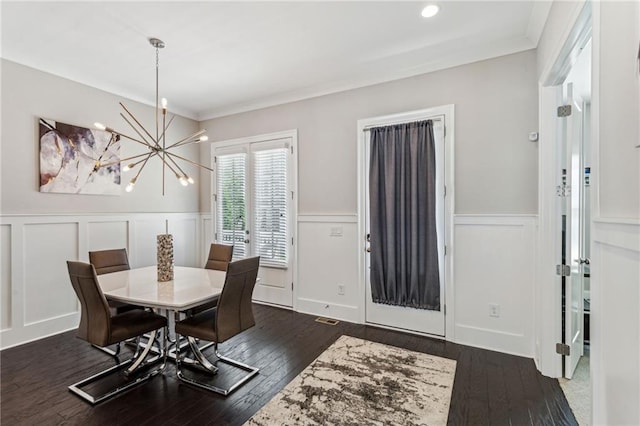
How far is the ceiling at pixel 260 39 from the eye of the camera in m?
2.46

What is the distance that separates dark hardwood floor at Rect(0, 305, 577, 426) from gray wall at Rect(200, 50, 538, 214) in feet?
4.74

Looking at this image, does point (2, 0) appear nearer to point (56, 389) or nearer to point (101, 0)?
point (101, 0)

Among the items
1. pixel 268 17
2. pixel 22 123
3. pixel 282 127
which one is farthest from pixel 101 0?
pixel 282 127

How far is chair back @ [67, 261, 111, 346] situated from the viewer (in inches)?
85.7

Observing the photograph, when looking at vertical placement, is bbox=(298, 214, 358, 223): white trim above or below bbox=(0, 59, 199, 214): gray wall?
below

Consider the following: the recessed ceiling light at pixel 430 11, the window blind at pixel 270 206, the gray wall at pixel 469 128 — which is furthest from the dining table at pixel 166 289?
the recessed ceiling light at pixel 430 11

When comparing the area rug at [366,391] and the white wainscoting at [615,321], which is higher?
the white wainscoting at [615,321]

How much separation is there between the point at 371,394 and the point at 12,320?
11.8 ft

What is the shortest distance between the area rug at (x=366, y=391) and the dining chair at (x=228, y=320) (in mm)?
494

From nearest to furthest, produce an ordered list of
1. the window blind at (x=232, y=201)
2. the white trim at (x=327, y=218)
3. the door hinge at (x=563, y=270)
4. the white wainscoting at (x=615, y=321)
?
the white wainscoting at (x=615, y=321)
the door hinge at (x=563, y=270)
the white trim at (x=327, y=218)
the window blind at (x=232, y=201)

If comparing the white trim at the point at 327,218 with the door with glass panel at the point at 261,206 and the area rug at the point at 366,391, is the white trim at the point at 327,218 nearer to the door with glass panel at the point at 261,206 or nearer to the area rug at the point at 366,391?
the door with glass panel at the point at 261,206

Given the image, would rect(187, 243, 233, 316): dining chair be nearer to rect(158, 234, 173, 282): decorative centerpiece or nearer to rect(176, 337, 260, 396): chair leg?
rect(158, 234, 173, 282): decorative centerpiece

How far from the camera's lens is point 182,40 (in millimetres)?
2893

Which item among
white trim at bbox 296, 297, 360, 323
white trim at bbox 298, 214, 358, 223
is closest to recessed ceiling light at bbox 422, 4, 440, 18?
white trim at bbox 298, 214, 358, 223
